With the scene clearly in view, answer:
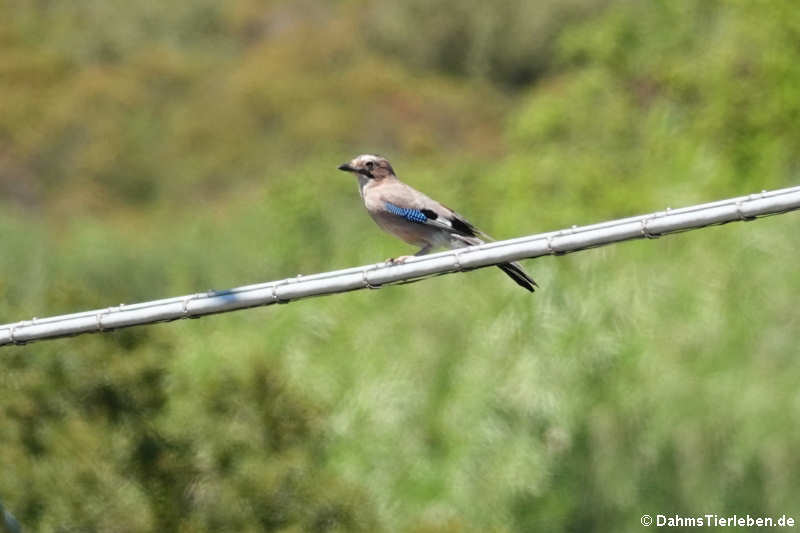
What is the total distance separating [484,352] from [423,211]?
52.4 ft

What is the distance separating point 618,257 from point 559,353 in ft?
14.7

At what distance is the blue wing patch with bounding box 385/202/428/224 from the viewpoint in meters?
18.9

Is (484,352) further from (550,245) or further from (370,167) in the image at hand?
(550,245)

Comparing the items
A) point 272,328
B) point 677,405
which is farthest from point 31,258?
point 677,405

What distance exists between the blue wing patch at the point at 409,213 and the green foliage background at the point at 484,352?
7046 mm

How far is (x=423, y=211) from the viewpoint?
18.9 meters

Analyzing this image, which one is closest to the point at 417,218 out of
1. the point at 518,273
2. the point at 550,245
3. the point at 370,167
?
the point at 370,167

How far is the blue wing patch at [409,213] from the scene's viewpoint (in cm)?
1892

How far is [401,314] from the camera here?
127 feet

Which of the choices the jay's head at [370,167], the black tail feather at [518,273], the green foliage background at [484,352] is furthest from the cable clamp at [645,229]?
the green foliage background at [484,352]

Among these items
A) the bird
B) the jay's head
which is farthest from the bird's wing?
the jay's head

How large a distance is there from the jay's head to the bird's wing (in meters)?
0.93

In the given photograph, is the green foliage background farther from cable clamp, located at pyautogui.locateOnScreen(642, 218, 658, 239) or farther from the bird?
cable clamp, located at pyautogui.locateOnScreen(642, 218, 658, 239)

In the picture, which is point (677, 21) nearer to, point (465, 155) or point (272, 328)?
point (465, 155)
